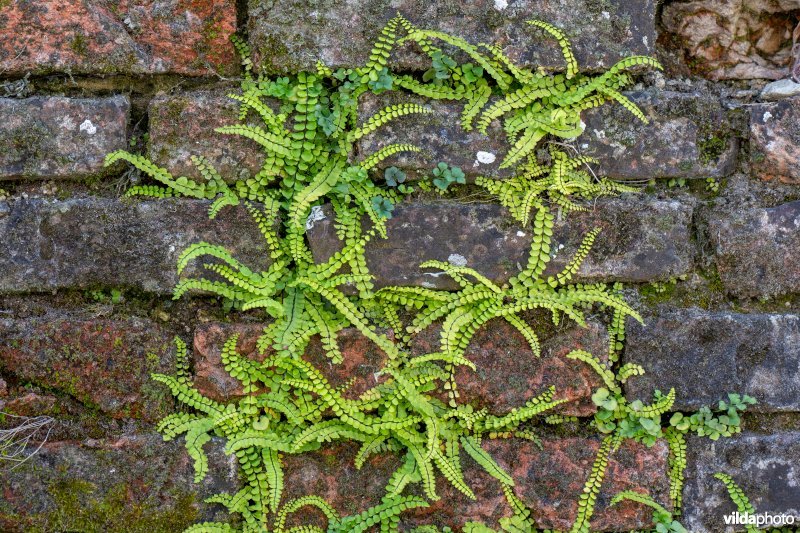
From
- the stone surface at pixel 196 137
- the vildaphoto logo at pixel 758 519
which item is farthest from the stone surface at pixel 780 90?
the stone surface at pixel 196 137

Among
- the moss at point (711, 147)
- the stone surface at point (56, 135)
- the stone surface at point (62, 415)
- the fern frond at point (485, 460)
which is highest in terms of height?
the moss at point (711, 147)

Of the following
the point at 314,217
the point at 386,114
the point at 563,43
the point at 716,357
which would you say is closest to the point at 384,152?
the point at 386,114

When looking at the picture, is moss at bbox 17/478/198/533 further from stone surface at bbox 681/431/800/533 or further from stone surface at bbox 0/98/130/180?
stone surface at bbox 681/431/800/533

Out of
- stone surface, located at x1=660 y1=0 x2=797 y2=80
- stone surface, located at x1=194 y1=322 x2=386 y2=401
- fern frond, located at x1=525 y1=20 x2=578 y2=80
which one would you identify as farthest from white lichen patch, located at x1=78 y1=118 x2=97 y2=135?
stone surface, located at x1=660 y1=0 x2=797 y2=80

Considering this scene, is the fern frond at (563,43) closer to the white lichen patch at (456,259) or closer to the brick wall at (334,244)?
the brick wall at (334,244)

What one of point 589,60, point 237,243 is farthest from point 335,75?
point 589,60
